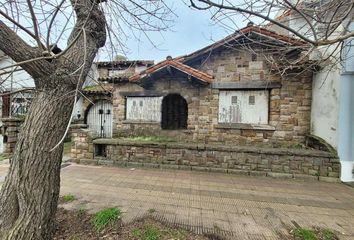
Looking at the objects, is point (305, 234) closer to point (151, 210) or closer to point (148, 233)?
point (148, 233)

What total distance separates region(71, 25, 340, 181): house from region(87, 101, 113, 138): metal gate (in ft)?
14.1

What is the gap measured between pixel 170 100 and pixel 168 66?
5.56 ft

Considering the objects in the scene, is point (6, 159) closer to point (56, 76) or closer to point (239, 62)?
point (56, 76)

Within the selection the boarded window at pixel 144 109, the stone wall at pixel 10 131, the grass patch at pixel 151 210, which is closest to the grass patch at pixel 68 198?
the grass patch at pixel 151 210

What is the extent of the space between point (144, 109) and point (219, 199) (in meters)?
5.58

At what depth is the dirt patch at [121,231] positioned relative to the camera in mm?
3072

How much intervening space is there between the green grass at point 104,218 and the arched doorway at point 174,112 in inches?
229

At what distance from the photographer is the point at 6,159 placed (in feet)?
26.8

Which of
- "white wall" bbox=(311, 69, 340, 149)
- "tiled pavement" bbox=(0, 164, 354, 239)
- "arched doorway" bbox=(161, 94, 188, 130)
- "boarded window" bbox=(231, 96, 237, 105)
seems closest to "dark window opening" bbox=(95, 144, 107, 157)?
"tiled pavement" bbox=(0, 164, 354, 239)

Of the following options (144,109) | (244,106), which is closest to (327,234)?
(244,106)

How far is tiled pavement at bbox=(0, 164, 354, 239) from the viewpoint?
12.0 ft

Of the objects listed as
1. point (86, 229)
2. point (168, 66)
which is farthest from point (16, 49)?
point (168, 66)

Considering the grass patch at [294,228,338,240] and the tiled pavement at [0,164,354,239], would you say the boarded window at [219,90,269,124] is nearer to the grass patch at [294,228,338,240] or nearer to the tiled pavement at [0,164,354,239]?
Answer: the tiled pavement at [0,164,354,239]

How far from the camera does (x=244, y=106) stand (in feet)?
27.2
